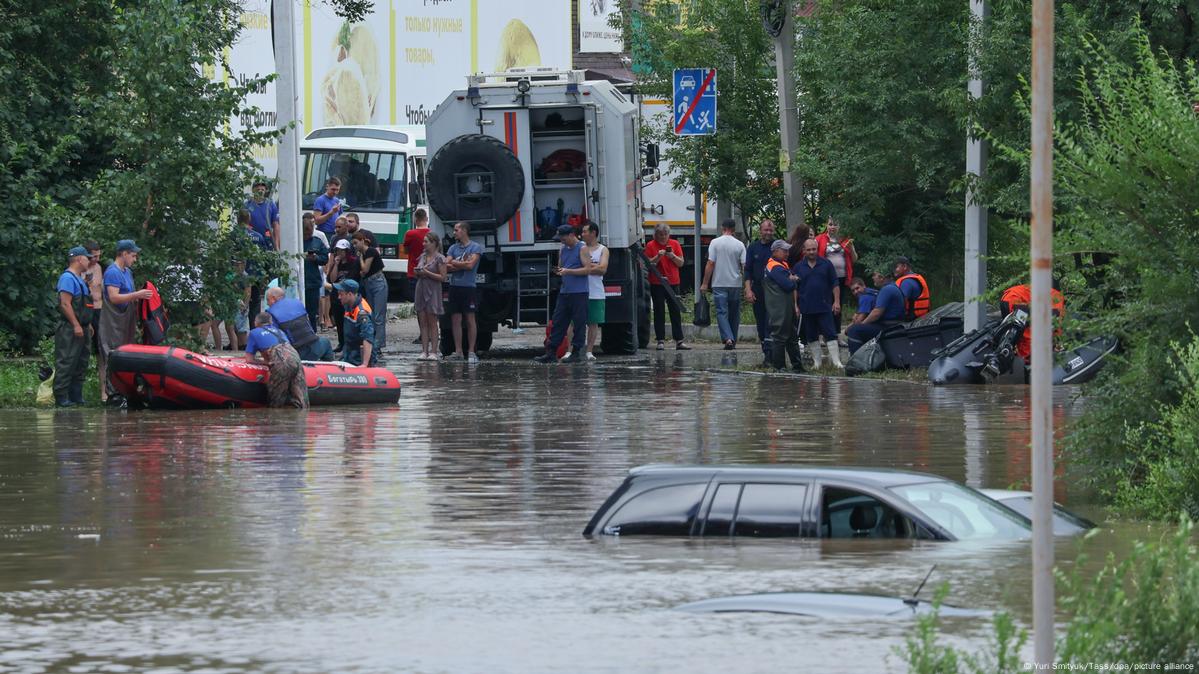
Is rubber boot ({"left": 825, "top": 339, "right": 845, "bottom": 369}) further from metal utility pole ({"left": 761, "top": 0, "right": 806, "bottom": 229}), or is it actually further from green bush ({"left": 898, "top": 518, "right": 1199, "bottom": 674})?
green bush ({"left": 898, "top": 518, "right": 1199, "bottom": 674})

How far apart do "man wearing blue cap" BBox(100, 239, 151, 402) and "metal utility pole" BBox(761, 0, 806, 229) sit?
10.1m

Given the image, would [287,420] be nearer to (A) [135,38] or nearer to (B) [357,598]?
(A) [135,38]

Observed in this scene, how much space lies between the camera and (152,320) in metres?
21.2

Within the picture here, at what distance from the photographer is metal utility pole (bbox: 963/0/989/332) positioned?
2209 cm

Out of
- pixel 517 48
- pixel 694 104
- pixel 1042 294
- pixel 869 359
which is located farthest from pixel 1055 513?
pixel 517 48

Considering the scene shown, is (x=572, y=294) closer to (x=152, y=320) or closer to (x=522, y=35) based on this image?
(x=152, y=320)

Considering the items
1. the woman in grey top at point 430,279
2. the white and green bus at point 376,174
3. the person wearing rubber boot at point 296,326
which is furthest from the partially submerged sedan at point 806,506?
the white and green bus at point 376,174

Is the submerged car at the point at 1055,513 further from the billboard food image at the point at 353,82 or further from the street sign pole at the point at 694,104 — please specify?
the billboard food image at the point at 353,82

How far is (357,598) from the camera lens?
9.58m

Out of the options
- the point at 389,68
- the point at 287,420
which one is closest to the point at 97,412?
the point at 287,420

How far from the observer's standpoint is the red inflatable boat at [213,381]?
19.9 m

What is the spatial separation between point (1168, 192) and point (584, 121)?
14841 mm

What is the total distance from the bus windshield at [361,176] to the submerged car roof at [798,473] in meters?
27.4

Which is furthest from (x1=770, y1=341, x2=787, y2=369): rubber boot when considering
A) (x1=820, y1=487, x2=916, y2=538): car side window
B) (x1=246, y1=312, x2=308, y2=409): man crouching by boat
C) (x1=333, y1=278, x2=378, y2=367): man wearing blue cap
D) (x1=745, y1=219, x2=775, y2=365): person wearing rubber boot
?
(x1=820, y1=487, x2=916, y2=538): car side window
